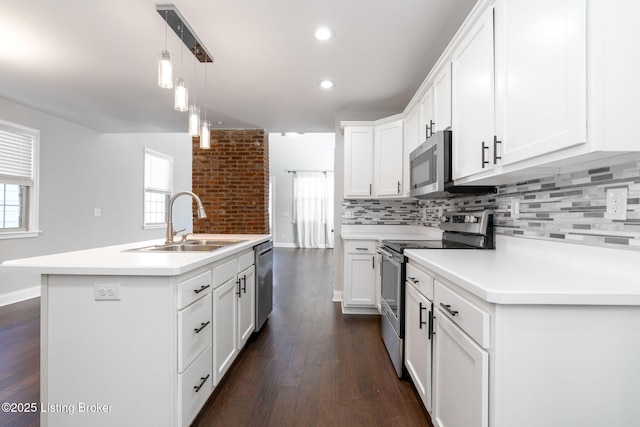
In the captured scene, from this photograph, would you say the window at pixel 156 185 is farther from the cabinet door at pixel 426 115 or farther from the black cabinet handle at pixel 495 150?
the black cabinet handle at pixel 495 150

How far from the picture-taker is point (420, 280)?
5.76 feet

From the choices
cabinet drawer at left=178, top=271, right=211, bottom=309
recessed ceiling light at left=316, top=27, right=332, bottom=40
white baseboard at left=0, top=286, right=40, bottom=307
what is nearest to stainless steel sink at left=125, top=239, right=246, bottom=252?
cabinet drawer at left=178, top=271, right=211, bottom=309

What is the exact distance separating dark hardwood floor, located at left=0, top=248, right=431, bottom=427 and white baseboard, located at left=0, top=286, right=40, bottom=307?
0.18 m

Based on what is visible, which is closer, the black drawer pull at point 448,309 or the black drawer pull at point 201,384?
the black drawer pull at point 448,309

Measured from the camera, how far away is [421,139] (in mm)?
2725

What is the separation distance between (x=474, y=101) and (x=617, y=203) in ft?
2.73

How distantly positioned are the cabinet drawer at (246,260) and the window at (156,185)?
4229 millimetres

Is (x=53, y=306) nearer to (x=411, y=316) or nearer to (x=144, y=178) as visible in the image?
(x=411, y=316)

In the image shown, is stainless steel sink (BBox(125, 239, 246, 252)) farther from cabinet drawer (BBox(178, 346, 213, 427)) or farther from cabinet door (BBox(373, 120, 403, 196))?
cabinet door (BBox(373, 120, 403, 196))

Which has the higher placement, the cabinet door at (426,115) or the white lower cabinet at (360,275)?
the cabinet door at (426,115)

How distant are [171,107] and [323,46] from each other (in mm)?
2233

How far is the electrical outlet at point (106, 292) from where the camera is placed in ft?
4.56

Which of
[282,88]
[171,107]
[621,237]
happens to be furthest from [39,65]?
[621,237]

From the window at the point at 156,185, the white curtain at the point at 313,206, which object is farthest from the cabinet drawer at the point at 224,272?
the white curtain at the point at 313,206
